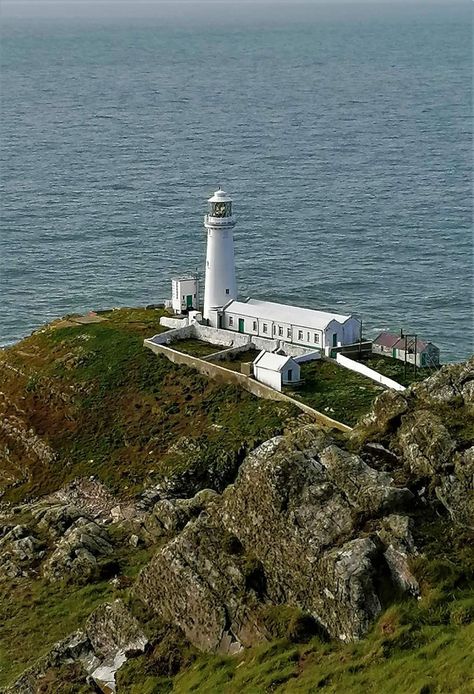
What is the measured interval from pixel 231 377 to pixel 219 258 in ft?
32.6

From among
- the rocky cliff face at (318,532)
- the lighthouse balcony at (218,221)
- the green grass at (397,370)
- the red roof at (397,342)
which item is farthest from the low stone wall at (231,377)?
the rocky cliff face at (318,532)

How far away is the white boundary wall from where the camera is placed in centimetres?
5538

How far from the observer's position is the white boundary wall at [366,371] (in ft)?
182

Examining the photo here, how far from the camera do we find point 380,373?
5694 centimetres

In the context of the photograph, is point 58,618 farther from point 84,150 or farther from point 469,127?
point 469,127

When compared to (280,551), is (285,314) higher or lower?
lower

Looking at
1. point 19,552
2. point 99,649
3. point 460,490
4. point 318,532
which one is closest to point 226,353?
point 19,552

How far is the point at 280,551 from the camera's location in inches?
1223

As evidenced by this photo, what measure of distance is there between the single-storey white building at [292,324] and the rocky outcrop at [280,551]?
27628 mm

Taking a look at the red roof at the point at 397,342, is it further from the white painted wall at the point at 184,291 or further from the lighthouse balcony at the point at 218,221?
the white painted wall at the point at 184,291

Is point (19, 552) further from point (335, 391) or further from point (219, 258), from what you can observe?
point (219, 258)

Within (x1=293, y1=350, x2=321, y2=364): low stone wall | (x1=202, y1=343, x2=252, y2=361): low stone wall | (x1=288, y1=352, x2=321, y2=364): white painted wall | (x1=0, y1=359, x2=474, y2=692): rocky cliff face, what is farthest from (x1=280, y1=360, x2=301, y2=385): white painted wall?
(x1=0, y1=359, x2=474, y2=692): rocky cliff face

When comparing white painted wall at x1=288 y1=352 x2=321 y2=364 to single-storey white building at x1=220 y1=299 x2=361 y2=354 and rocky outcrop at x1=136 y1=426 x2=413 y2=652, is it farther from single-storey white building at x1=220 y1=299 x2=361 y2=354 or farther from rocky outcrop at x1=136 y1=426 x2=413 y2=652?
rocky outcrop at x1=136 y1=426 x2=413 y2=652

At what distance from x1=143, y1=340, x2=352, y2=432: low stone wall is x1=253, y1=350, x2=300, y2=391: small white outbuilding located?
0.36 metres
